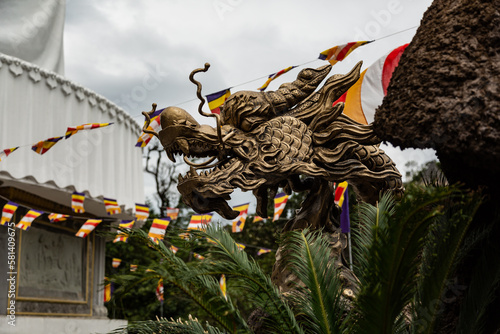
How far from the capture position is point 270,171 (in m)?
3.93

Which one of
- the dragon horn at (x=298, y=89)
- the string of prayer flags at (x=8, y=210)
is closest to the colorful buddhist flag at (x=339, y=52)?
the dragon horn at (x=298, y=89)

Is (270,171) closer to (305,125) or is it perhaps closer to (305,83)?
(305,125)

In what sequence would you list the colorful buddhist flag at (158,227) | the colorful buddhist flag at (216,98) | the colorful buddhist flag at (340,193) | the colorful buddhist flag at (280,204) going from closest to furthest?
the colorful buddhist flag at (216,98) → the colorful buddhist flag at (340,193) → the colorful buddhist flag at (158,227) → the colorful buddhist flag at (280,204)

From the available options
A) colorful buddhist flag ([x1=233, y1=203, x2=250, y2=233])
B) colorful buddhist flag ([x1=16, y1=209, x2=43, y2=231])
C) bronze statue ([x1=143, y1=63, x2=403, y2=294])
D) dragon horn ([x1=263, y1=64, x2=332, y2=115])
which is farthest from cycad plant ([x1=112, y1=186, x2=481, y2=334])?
colorful buddhist flag ([x1=16, y1=209, x2=43, y2=231])

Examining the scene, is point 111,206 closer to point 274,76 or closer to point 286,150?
point 274,76

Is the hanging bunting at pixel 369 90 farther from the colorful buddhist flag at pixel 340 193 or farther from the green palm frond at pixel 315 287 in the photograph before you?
the green palm frond at pixel 315 287

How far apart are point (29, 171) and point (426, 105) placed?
35.1 ft

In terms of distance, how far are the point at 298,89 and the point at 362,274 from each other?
1.60 m

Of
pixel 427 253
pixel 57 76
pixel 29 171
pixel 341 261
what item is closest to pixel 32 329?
pixel 29 171

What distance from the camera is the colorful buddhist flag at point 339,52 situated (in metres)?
8.04

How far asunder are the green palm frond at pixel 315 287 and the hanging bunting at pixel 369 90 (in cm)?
489

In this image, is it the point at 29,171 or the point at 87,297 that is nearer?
the point at 29,171

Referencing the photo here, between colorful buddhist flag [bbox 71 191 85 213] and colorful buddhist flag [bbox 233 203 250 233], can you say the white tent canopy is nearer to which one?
colorful buddhist flag [bbox 71 191 85 213]

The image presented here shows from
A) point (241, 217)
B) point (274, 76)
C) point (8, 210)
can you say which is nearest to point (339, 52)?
point (274, 76)
